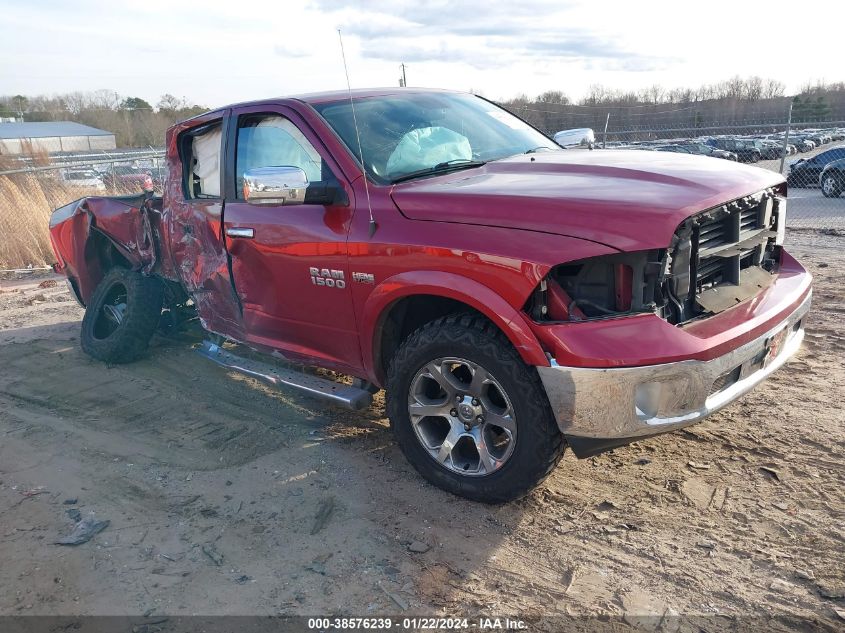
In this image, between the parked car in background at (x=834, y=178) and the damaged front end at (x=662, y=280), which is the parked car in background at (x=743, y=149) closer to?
the parked car in background at (x=834, y=178)

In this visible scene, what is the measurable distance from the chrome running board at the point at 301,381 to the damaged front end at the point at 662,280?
4.34ft

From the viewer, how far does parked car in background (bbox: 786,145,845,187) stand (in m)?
18.0

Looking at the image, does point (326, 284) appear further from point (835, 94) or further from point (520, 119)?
point (835, 94)

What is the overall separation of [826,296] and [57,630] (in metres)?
6.49

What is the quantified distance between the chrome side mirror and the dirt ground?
151 centimetres

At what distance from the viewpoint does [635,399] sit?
112 inches

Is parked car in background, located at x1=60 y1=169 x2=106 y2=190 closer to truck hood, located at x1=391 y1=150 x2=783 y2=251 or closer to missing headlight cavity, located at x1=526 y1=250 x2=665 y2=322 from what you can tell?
truck hood, located at x1=391 y1=150 x2=783 y2=251

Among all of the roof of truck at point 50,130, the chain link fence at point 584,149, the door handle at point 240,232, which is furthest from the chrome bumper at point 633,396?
the roof of truck at point 50,130

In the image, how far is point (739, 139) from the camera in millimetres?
27594

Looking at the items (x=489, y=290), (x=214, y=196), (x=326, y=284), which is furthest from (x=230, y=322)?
(x=489, y=290)

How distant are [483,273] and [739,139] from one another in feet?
92.8

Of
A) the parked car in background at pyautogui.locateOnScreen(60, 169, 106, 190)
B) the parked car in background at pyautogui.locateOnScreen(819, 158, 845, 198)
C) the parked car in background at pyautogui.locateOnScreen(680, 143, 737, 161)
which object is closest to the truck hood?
the parked car in background at pyautogui.locateOnScreen(60, 169, 106, 190)

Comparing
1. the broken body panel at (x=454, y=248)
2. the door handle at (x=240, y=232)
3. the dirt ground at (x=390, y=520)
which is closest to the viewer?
the dirt ground at (x=390, y=520)

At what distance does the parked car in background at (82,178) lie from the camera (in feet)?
50.9
